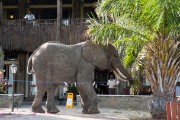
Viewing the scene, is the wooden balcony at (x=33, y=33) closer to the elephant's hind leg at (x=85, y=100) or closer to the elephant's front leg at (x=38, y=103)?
the elephant's hind leg at (x=85, y=100)

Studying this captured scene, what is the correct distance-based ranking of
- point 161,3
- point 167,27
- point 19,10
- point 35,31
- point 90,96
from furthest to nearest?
point 19,10 < point 35,31 < point 90,96 < point 167,27 < point 161,3

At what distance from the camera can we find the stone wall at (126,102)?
56.1 ft

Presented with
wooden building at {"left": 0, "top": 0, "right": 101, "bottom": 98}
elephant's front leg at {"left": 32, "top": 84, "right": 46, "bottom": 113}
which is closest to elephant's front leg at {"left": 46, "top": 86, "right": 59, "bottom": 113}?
elephant's front leg at {"left": 32, "top": 84, "right": 46, "bottom": 113}

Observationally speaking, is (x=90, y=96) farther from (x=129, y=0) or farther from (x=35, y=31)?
(x=35, y=31)

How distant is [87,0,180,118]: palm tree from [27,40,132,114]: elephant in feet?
5.76

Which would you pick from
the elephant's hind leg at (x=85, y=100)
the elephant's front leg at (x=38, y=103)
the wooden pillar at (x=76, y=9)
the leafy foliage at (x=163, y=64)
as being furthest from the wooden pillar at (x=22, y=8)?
the leafy foliage at (x=163, y=64)

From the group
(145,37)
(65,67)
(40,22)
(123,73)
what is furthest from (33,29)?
(145,37)

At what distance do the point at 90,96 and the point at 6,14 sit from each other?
45.2 feet

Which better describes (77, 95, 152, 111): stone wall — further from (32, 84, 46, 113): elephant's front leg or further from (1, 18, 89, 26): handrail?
(32, 84, 46, 113): elephant's front leg

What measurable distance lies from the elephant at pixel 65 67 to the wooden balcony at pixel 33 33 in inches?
245

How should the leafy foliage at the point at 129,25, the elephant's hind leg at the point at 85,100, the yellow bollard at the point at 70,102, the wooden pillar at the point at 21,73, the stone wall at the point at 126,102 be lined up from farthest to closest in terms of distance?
the wooden pillar at the point at 21,73 < the yellow bollard at the point at 70,102 < the stone wall at the point at 126,102 < the elephant's hind leg at the point at 85,100 < the leafy foliage at the point at 129,25

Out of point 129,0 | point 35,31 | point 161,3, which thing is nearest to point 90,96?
point 129,0

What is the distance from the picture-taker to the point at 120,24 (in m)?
12.3

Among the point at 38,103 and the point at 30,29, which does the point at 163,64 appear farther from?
the point at 30,29
